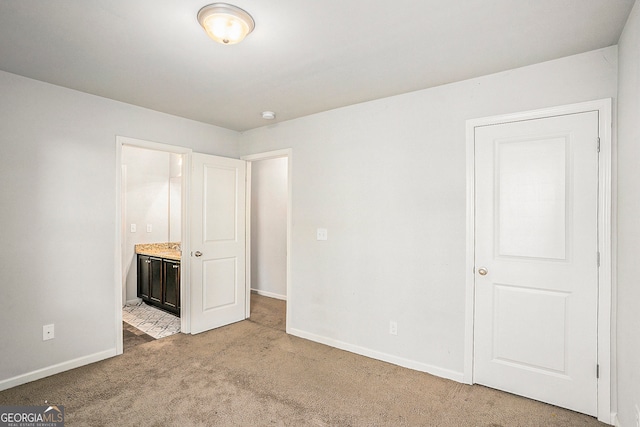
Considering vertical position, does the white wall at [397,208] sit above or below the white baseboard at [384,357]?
above

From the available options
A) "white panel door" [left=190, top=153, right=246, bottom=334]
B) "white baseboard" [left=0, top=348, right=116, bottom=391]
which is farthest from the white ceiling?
"white baseboard" [left=0, top=348, right=116, bottom=391]

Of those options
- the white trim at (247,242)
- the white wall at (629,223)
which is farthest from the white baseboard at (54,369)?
the white wall at (629,223)

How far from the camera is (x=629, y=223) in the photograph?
187 centimetres

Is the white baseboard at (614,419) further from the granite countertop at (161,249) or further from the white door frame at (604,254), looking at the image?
the granite countertop at (161,249)

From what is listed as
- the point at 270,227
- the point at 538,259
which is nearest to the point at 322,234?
the point at 538,259

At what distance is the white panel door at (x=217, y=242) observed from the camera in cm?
385

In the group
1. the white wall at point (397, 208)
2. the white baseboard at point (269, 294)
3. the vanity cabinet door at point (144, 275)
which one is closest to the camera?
the white wall at point (397, 208)

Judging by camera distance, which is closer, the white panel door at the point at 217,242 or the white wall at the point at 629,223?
the white wall at the point at 629,223

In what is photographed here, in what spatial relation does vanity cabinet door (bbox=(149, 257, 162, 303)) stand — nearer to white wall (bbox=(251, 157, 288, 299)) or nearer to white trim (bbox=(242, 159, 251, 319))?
white trim (bbox=(242, 159, 251, 319))

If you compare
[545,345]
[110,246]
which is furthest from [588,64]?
[110,246]

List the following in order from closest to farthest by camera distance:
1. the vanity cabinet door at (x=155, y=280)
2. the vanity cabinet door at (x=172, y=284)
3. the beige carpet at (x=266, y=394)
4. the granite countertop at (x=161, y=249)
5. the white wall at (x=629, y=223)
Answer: the white wall at (x=629, y=223)
the beige carpet at (x=266, y=394)
the vanity cabinet door at (x=172, y=284)
the granite countertop at (x=161, y=249)
the vanity cabinet door at (x=155, y=280)

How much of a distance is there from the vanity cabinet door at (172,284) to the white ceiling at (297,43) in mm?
2225

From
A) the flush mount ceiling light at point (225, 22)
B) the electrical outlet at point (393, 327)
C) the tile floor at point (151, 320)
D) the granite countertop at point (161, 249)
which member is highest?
the flush mount ceiling light at point (225, 22)

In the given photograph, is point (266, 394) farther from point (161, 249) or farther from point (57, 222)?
point (161, 249)
